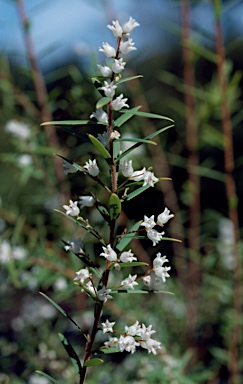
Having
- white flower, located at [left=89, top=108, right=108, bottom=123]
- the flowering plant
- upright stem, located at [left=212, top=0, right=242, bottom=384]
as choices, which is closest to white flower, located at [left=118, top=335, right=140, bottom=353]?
the flowering plant

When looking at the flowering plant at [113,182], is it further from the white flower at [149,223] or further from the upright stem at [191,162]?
the upright stem at [191,162]

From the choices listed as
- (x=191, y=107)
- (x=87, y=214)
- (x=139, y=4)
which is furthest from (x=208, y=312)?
(x=139, y=4)

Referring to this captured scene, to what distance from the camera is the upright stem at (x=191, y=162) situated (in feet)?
3.84

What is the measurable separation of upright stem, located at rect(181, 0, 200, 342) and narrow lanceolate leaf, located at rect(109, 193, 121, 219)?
691 mm

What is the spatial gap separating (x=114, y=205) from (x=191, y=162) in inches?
31.5

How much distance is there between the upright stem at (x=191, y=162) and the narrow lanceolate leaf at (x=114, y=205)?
69cm

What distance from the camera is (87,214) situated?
4.21ft

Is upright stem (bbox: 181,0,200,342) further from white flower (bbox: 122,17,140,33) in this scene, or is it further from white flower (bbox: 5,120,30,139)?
white flower (bbox: 122,17,140,33)

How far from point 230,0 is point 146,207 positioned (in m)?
0.74

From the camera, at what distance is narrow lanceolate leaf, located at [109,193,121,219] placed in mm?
462

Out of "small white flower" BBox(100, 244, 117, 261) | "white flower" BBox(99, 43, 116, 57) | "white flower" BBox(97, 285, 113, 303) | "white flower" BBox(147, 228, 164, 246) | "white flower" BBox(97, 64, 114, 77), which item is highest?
"white flower" BBox(99, 43, 116, 57)

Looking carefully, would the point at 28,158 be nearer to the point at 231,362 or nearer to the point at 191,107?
the point at 191,107

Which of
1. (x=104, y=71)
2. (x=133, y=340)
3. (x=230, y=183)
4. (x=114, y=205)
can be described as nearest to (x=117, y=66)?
(x=104, y=71)

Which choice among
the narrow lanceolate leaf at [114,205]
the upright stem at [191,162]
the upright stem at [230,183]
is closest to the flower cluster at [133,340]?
the narrow lanceolate leaf at [114,205]
